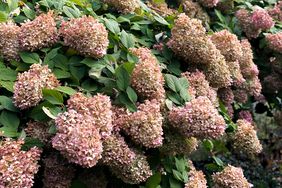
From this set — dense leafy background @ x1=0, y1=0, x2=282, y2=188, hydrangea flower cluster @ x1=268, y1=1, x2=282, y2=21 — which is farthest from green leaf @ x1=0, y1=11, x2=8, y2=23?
hydrangea flower cluster @ x1=268, y1=1, x2=282, y2=21

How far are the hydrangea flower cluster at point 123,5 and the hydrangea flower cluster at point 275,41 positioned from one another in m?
1.06

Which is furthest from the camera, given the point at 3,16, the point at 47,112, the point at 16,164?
the point at 3,16

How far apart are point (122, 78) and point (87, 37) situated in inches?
7.9

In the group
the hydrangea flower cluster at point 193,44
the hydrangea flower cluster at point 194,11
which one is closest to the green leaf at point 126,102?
the hydrangea flower cluster at point 193,44

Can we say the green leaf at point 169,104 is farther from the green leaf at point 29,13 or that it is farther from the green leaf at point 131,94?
the green leaf at point 29,13

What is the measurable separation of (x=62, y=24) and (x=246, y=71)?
1316 mm

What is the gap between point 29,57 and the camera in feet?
5.83

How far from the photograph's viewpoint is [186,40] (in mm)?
2082

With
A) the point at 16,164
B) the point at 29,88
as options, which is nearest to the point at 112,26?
the point at 29,88

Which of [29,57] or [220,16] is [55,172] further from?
[220,16]

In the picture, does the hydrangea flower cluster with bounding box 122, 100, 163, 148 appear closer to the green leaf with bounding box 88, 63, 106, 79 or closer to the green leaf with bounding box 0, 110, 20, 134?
the green leaf with bounding box 88, 63, 106, 79

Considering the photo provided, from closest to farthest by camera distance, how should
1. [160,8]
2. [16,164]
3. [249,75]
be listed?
[16,164]
[160,8]
[249,75]

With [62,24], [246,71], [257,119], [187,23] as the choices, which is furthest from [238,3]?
[257,119]

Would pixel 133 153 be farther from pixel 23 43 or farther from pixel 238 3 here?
pixel 238 3
